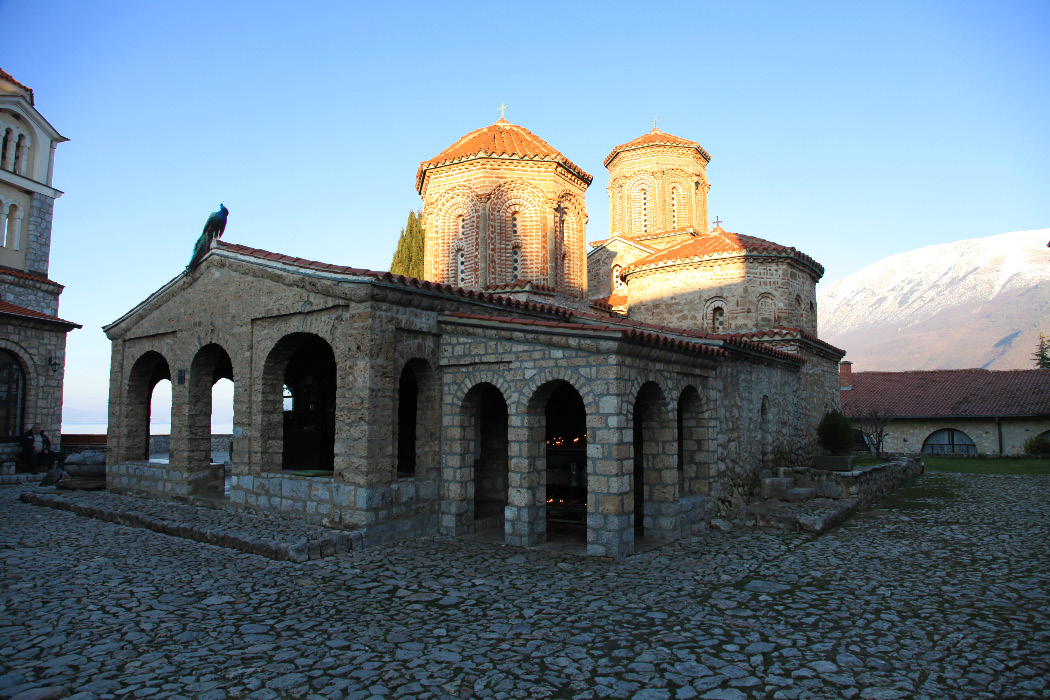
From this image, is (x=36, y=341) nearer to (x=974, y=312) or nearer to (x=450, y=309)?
(x=450, y=309)

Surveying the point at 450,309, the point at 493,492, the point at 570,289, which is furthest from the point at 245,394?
the point at 570,289

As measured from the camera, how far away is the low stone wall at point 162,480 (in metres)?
11.5

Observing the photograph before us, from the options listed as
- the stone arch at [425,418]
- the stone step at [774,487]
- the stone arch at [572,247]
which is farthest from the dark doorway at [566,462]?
the stone arch at [572,247]

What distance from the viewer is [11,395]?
54.2 feet

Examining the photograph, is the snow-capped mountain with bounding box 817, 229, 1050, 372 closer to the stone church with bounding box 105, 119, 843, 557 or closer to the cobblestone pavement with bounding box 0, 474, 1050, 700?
the stone church with bounding box 105, 119, 843, 557

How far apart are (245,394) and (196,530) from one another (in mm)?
2242

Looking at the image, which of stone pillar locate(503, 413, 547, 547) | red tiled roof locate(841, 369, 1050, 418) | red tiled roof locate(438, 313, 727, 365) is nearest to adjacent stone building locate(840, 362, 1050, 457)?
red tiled roof locate(841, 369, 1050, 418)

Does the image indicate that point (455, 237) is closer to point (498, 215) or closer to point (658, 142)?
point (498, 215)

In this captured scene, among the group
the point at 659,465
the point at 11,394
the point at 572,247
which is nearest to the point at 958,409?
the point at 572,247

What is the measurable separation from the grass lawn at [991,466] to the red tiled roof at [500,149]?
15858 millimetres

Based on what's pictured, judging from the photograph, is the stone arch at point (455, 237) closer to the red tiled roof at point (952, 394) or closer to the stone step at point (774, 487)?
the stone step at point (774, 487)

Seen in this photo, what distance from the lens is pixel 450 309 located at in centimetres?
971

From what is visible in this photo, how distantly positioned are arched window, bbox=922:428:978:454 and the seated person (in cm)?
3229

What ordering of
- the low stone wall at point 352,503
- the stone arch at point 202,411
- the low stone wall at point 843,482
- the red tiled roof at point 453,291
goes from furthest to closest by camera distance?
the low stone wall at point 843,482
the stone arch at point 202,411
the red tiled roof at point 453,291
the low stone wall at point 352,503
